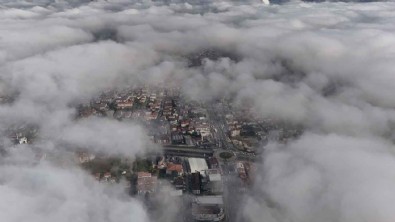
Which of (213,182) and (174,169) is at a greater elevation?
(213,182)

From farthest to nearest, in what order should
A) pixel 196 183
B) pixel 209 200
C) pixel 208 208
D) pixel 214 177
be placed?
pixel 214 177 < pixel 196 183 < pixel 209 200 < pixel 208 208

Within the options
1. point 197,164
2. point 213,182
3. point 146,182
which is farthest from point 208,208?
point 197,164

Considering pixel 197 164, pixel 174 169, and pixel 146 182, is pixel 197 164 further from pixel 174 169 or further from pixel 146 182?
pixel 146 182

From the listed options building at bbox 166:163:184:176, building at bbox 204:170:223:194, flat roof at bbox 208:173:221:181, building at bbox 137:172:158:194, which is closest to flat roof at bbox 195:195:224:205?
building at bbox 204:170:223:194

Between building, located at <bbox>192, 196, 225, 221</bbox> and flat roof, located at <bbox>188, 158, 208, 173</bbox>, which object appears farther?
flat roof, located at <bbox>188, 158, 208, 173</bbox>

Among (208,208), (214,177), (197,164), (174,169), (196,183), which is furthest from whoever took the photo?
(197,164)

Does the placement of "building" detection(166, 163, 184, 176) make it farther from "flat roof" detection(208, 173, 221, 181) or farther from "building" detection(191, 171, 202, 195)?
"flat roof" detection(208, 173, 221, 181)

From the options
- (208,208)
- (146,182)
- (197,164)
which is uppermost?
(208,208)
